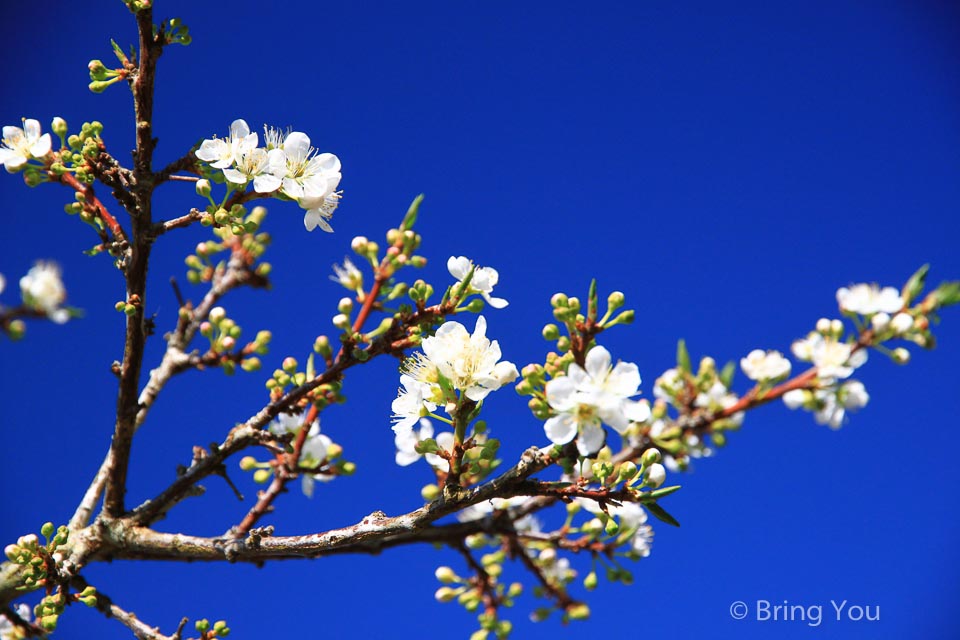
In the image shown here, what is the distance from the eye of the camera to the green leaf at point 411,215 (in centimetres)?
251

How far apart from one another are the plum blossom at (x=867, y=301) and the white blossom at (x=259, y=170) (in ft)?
5.99

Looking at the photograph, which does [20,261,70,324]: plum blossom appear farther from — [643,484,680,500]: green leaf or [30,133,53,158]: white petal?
[643,484,680,500]: green leaf

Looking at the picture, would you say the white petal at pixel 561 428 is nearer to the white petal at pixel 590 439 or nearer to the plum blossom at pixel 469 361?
the white petal at pixel 590 439

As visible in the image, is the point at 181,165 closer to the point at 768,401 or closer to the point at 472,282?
the point at 472,282

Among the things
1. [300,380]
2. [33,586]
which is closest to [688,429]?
[300,380]

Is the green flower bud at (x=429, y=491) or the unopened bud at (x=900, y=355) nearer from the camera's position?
the unopened bud at (x=900, y=355)

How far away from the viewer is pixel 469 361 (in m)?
2.26

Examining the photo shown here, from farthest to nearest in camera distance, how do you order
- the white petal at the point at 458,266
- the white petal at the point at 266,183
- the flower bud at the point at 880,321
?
the white petal at the point at 458,266 → the white petal at the point at 266,183 → the flower bud at the point at 880,321

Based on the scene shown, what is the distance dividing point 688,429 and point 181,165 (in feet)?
6.38

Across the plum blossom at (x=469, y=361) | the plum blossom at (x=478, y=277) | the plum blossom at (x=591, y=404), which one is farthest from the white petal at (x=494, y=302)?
the plum blossom at (x=591, y=404)

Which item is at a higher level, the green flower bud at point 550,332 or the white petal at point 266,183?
the white petal at point 266,183

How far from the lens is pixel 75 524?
3.05 m

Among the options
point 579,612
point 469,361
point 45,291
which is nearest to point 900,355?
point 469,361

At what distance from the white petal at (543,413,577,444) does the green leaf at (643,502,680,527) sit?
30 cm
